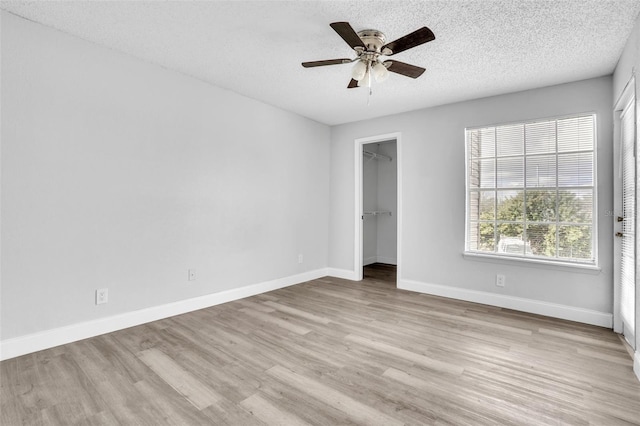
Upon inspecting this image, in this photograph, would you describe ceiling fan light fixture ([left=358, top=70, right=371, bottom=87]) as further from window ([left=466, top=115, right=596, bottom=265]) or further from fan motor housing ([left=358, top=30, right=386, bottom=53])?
window ([left=466, top=115, right=596, bottom=265])

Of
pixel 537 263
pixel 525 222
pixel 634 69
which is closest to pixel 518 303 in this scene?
pixel 537 263

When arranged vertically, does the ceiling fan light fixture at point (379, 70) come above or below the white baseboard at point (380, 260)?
above

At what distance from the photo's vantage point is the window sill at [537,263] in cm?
323

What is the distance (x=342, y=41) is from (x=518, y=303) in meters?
3.35

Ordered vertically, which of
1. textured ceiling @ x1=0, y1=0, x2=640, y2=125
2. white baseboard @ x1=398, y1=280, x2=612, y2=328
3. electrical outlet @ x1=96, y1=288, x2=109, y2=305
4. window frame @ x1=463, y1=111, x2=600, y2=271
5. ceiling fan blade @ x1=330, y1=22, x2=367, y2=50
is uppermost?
textured ceiling @ x1=0, y1=0, x2=640, y2=125

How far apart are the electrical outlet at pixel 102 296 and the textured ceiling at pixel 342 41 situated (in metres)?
2.15

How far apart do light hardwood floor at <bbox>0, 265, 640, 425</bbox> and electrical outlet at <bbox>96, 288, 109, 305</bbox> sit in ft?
1.01

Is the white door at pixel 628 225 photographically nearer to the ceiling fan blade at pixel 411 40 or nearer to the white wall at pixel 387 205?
the ceiling fan blade at pixel 411 40

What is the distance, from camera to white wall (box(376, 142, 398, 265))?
21.2ft

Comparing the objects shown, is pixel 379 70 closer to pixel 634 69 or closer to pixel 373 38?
pixel 373 38

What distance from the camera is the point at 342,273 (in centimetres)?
518

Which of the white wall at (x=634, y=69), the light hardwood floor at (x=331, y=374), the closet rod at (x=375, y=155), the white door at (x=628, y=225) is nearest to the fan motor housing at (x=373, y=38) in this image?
the white wall at (x=634, y=69)

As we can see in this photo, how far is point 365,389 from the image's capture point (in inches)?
78.8

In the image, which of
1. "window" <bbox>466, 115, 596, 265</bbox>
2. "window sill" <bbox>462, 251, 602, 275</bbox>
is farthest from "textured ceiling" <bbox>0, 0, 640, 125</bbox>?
"window sill" <bbox>462, 251, 602, 275</bbox>
